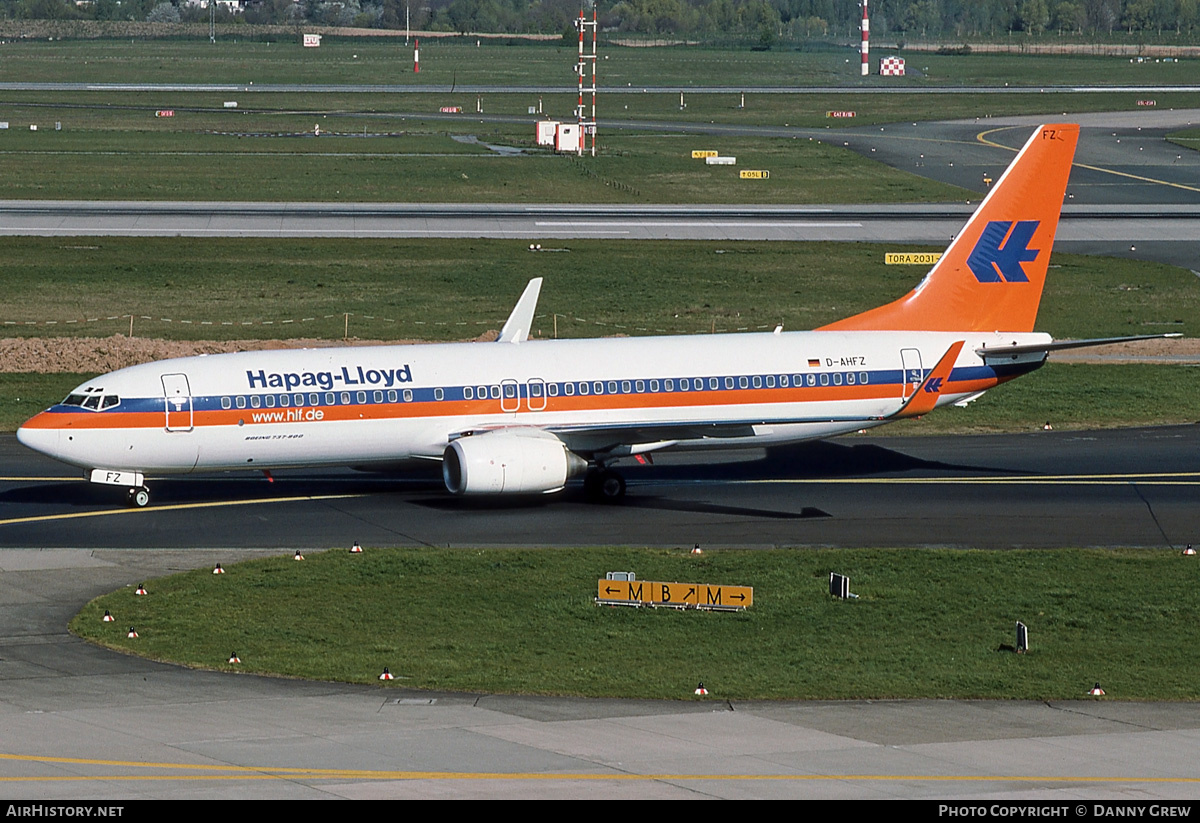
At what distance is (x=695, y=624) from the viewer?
107 ft

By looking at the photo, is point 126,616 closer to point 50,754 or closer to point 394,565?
point 394,565

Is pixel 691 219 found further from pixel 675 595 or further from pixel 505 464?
pixel 675 595

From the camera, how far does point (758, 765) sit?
76.4 feet

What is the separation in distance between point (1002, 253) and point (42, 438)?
26.7 m

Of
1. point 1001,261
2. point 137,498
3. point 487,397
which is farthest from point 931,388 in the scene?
point 137,498

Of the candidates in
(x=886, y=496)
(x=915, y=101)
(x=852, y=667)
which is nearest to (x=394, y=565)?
(x=852, y=667)

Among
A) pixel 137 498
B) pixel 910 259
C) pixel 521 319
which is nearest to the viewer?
pixel 137 498

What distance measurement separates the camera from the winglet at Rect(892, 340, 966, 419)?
4338 centimetres

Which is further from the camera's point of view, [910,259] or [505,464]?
[910,259]

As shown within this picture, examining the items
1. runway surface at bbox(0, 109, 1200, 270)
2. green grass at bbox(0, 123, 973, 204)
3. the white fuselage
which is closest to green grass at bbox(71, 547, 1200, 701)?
the white fuselage

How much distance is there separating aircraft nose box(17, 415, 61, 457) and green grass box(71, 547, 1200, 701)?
23.0 ft

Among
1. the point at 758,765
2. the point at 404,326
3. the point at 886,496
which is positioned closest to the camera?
the point at 758,765

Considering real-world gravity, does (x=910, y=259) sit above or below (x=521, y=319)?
below

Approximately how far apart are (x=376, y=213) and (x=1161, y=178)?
196ft
